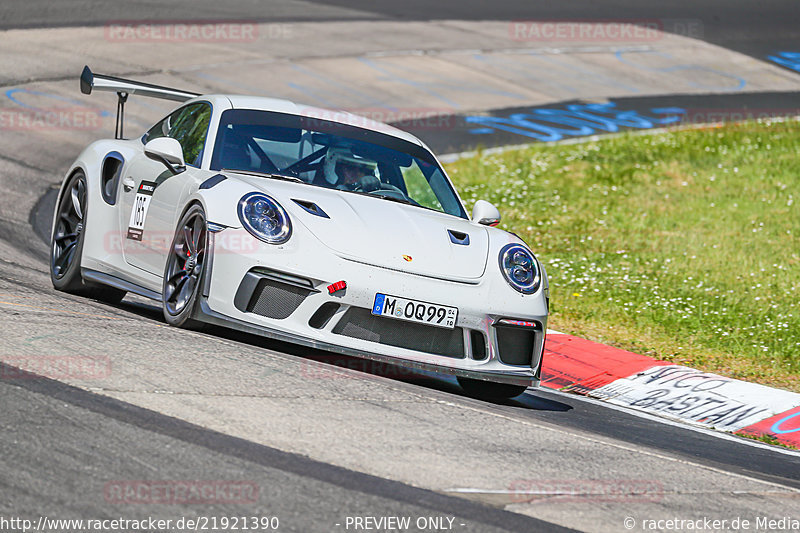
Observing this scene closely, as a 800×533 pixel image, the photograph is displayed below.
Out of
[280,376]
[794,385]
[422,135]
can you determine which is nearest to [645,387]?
[794,385]

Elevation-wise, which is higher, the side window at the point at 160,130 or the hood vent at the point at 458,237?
the side window at the point at 160,130

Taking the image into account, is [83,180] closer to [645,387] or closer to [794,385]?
[645,387]

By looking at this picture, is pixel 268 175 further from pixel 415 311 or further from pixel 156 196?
pixel 415 311

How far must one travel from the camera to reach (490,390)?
22.9ft

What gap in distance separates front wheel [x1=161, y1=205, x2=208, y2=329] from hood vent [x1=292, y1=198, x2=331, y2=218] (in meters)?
0.52

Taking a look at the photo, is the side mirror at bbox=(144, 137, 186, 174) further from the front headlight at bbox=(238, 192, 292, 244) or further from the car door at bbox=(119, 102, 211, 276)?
the front headlight at bbox=(238, 192, 292, 244)

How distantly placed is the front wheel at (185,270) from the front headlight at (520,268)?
165 cm

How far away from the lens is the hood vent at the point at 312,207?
6.38m

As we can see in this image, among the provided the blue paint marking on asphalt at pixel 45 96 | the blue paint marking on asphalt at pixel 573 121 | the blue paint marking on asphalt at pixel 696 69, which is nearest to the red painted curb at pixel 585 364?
the blue paint marking on asphalt at pixel 45 96

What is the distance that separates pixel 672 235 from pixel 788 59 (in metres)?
16.5

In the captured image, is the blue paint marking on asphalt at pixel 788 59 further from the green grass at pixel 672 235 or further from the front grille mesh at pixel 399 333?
the front grille mesh at pixel 399 333

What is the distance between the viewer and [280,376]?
5578 mm

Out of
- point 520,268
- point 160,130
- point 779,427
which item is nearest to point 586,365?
point 779,427

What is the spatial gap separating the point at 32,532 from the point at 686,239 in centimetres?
1009
